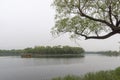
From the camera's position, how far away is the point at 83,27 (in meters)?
15.0

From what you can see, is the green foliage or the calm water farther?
the green foliage

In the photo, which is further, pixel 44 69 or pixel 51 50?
pixel 51 50

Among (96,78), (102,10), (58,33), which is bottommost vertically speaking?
(96,78)

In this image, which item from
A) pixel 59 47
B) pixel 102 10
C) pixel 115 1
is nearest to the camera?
pixel 115 1

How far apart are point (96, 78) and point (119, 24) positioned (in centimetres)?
427

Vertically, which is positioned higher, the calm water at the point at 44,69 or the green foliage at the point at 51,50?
the green foliage at the point at 51,50

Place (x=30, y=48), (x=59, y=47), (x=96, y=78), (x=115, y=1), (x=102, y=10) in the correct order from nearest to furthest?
(x=115, y=1)
(x=102, y=10)
(x=96, y=78)
(x=59, y=47)
(x=30, y=48)

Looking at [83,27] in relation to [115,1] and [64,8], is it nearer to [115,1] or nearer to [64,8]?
[64,8]

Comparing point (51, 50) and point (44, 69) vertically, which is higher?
point (51, 50)

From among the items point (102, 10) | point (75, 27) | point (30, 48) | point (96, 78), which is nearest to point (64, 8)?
point (75, 27)

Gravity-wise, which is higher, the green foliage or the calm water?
the green foliage

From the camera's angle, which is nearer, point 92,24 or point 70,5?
point 70,5

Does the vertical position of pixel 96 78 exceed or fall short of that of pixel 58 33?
it falls short

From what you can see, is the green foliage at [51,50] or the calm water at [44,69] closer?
the calm water at [44,69]
